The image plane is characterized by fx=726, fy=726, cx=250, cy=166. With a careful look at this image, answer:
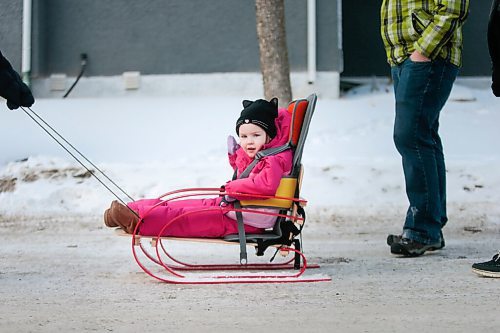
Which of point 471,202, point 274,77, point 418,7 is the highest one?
point 418,7

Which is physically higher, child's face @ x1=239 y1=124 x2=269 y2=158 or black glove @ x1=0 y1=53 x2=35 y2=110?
black glove @ x1=0 y1=53 x2=35 y2=110

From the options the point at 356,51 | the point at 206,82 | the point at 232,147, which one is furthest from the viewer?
the point at 356,51

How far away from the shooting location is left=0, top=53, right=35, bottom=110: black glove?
4227mm

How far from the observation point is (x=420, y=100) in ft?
15.8

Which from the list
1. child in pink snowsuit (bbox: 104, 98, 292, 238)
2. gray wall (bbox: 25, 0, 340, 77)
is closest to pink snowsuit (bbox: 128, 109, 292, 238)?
child in pink snowsuit (bbox: 104, 98, 292, 238)

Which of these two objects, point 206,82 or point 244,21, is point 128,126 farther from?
point 244,21

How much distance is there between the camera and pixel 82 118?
32.4 ft

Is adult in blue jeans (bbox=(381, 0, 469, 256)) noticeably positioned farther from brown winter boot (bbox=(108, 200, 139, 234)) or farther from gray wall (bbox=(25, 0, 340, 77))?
gray wall (bbox=(25, 0, 340, 77))

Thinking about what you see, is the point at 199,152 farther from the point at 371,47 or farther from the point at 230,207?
the point at 371,47

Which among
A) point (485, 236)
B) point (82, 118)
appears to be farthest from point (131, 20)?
point (485, 236)

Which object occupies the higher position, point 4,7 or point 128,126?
point 4,7

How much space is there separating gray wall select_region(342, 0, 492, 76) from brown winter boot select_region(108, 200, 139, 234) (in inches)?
359

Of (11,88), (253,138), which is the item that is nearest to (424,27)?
(253,138)

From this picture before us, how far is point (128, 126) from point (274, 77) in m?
2.16
